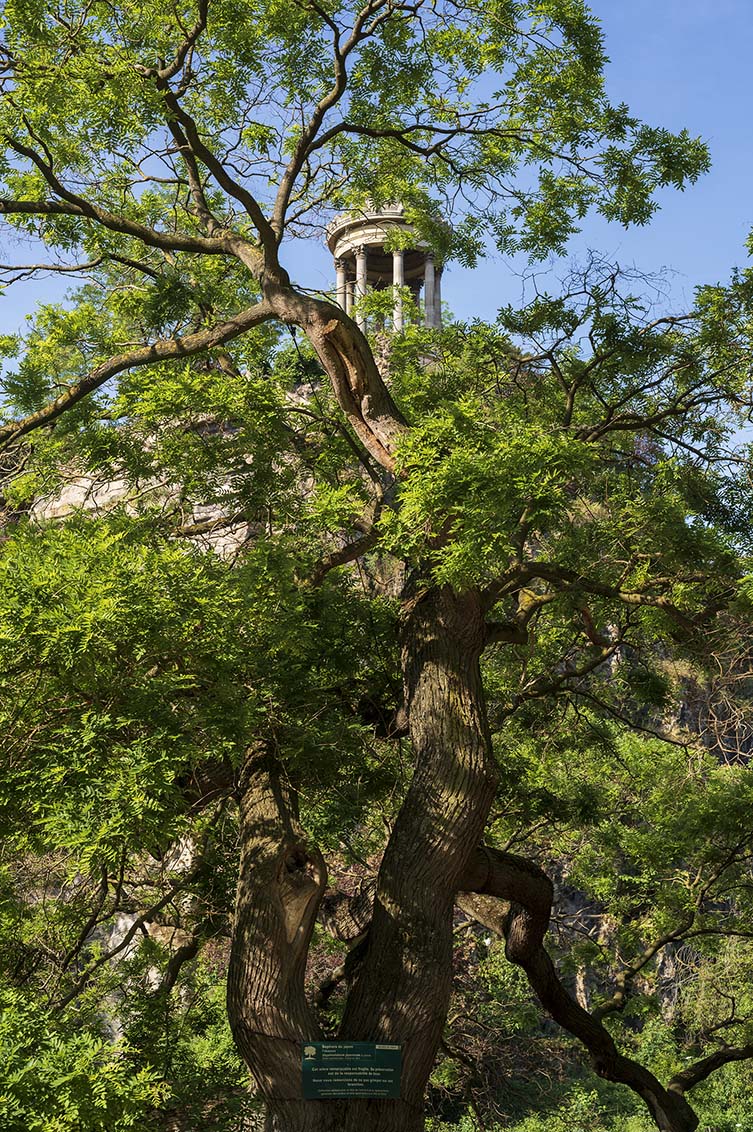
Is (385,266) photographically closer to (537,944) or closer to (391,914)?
(537,944)

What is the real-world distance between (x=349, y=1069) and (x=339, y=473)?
4.68 m

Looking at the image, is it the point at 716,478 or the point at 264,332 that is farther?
the point at 264,332

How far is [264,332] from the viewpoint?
33.4 ft

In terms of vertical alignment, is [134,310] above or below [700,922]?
above

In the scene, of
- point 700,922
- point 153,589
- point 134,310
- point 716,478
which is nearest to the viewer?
point 153,589

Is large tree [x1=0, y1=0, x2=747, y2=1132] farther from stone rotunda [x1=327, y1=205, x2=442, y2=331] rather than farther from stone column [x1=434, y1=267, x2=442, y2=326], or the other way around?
stone column [x1=434, y1=267, x2=442, y2=326]

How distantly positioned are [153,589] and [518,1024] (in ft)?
25.5

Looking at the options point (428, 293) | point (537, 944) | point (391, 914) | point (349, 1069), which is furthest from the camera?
point (428, 293)

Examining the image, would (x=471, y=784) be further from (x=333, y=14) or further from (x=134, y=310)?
(x=333, y=14)

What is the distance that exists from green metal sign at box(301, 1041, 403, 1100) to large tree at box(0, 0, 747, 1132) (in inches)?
3.6

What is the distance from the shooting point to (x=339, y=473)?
9.10 metres

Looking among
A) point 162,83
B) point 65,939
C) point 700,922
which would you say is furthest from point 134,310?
point 700,922

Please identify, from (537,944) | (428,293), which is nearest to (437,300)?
(428,293)

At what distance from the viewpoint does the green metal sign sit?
5.65 meters
